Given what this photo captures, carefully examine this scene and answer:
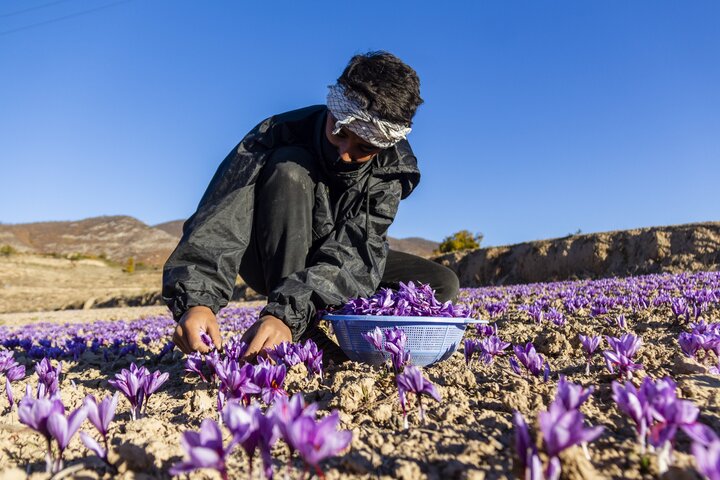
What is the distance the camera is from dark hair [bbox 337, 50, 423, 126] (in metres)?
3.22

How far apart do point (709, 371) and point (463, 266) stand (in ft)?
69.5

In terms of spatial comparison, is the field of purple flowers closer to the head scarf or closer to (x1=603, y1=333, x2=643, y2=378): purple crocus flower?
(x1=603, y1=333, x2=643, y2=378): purple crocus flower

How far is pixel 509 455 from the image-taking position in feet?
4.86

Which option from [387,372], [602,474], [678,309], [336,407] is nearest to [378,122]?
[387,372]

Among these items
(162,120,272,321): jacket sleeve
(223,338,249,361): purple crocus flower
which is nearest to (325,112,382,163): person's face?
(162,120,272,321): jacket sleeve

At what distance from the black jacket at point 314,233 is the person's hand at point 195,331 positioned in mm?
194

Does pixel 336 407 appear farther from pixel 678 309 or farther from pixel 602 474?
pixel 678 309

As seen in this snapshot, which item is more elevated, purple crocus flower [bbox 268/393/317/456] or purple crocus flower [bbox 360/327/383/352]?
purple crocus flower [bbox 360/327/383/352]

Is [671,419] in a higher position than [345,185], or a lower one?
lower

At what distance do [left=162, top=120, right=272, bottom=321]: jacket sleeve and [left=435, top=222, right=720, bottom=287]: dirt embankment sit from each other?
14963 millimetres

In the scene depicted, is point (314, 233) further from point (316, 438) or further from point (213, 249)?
point (316, 438)

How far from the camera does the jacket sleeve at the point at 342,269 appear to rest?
3.04 metres

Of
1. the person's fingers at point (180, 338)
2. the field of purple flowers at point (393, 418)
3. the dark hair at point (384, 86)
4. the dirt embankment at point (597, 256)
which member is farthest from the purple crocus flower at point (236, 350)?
the dirt embankment at point (597, 256)

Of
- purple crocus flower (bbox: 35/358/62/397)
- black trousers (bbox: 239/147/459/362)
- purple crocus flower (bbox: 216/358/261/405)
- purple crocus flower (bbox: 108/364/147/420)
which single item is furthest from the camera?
black trousers (bbox: 239/147/459/362)
